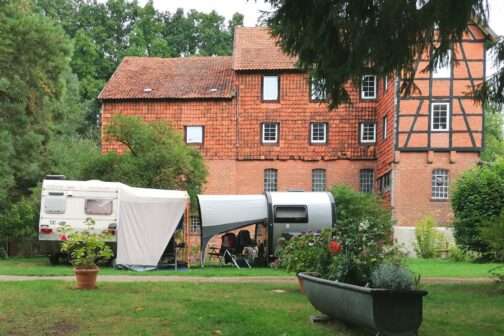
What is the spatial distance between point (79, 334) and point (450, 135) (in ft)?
97.5

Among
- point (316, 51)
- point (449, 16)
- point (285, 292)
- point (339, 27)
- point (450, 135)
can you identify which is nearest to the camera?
point (449, 16)

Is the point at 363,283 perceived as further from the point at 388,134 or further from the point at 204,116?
the point at 204,116

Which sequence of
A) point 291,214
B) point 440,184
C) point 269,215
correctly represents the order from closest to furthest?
point 269,215, point 291,214, point 440,184

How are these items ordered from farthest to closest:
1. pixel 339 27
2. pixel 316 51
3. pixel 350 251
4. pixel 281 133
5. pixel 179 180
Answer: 1. pixel 281 133
2. pixel 179 180
3. pixel 350 251
4. pixel 316 51
5. pixel 339 27

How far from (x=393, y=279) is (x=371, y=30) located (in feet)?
9.04

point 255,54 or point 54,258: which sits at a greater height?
point 255,54

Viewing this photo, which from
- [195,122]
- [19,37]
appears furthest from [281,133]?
[19,37]

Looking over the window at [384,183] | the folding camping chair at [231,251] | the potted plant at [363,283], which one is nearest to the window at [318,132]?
the window at [384,183]

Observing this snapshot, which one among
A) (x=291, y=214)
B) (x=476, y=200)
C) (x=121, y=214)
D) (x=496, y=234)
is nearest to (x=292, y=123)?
(x=476, y=200)

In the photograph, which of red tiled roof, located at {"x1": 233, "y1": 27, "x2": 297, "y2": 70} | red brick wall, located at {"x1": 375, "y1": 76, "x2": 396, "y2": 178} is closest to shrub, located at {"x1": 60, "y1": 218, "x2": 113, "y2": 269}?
red brick wall, located at {"x1": 375, "y1": 76, "x2": 396, "y2": 178}

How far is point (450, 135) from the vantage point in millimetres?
36219

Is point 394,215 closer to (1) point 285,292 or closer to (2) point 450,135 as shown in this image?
(2) point 450,135

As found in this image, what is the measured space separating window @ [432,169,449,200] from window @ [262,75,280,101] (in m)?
10.1

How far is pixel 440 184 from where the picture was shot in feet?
121
